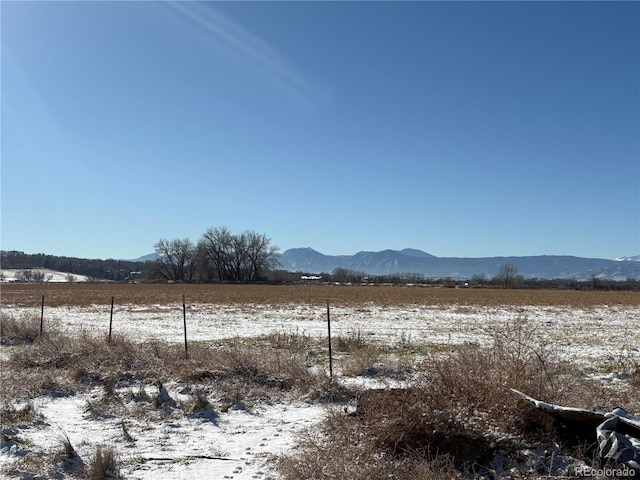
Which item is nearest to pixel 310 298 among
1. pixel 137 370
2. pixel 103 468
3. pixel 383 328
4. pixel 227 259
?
pixel 383 328

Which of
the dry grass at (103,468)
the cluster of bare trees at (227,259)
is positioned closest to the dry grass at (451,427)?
the dry grass at (103,468)

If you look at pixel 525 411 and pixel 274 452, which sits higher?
pixel 525 411

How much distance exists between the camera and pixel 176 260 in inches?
4924

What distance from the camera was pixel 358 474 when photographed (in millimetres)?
4918

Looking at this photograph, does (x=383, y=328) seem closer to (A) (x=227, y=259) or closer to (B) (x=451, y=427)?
(B) (x=451, y=427)

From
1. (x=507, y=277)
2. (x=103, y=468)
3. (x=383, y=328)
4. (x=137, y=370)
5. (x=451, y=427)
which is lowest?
(x=383, y=328)

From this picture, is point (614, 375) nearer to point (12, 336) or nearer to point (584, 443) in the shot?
point (584, 443)

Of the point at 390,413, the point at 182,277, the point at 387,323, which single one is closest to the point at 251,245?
the point at 182,277

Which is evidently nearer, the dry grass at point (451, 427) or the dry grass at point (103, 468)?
the dry grass at point (451, 427)

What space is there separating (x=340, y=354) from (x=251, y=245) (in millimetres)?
107754

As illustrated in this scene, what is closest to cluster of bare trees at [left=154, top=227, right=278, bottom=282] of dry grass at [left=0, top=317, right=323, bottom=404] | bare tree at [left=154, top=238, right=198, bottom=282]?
bare tree at [left=154, top=238, right=198, bottom=282]

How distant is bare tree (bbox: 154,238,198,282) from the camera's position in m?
123

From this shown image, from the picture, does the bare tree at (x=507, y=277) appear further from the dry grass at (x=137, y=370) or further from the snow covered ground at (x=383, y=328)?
the dry grass at (x=137, y=370)

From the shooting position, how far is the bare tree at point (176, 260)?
123375 millimetres
